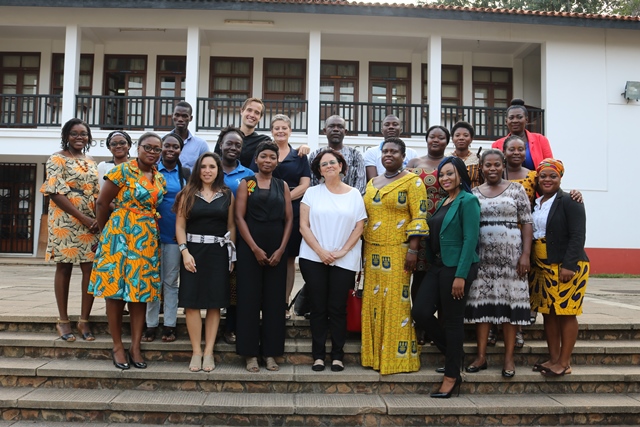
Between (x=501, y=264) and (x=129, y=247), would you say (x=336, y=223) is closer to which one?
(x=501, y=264)

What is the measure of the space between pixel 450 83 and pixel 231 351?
39.5 ft

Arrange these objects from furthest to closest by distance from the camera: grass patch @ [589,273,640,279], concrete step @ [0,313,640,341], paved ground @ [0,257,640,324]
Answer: grass patch @ [589,273,640,279] < paved ground @ [0,257,640,324] < concrete step @ [0,313,640,341]

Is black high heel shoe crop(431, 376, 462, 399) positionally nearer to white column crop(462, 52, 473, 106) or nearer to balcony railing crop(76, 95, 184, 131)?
balcony railing crop(76, 95, 184, 131)

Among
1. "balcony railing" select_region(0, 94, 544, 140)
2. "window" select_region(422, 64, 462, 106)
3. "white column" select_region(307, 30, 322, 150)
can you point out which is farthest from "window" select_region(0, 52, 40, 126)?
"window" select_region(422, 64, 462, 106)

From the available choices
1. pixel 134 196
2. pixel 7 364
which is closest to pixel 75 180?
pixel 134 196

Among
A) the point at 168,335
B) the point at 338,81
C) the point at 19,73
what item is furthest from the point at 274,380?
the point at 19,73

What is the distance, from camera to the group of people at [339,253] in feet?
12.8

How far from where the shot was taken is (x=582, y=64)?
12.8 metres

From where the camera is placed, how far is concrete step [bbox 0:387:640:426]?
12.3ft

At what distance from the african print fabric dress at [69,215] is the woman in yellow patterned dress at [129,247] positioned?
35cm

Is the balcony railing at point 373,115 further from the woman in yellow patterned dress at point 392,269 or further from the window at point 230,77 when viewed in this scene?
the woman in yellow patterned dress at point 392,269

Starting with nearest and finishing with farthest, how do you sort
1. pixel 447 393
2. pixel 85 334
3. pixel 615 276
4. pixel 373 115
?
pixel 447 393
pixel 85 334
pixel 615 276
pixel 373 115

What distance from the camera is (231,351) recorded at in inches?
168

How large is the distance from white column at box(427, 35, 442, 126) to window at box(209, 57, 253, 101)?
192 inches
